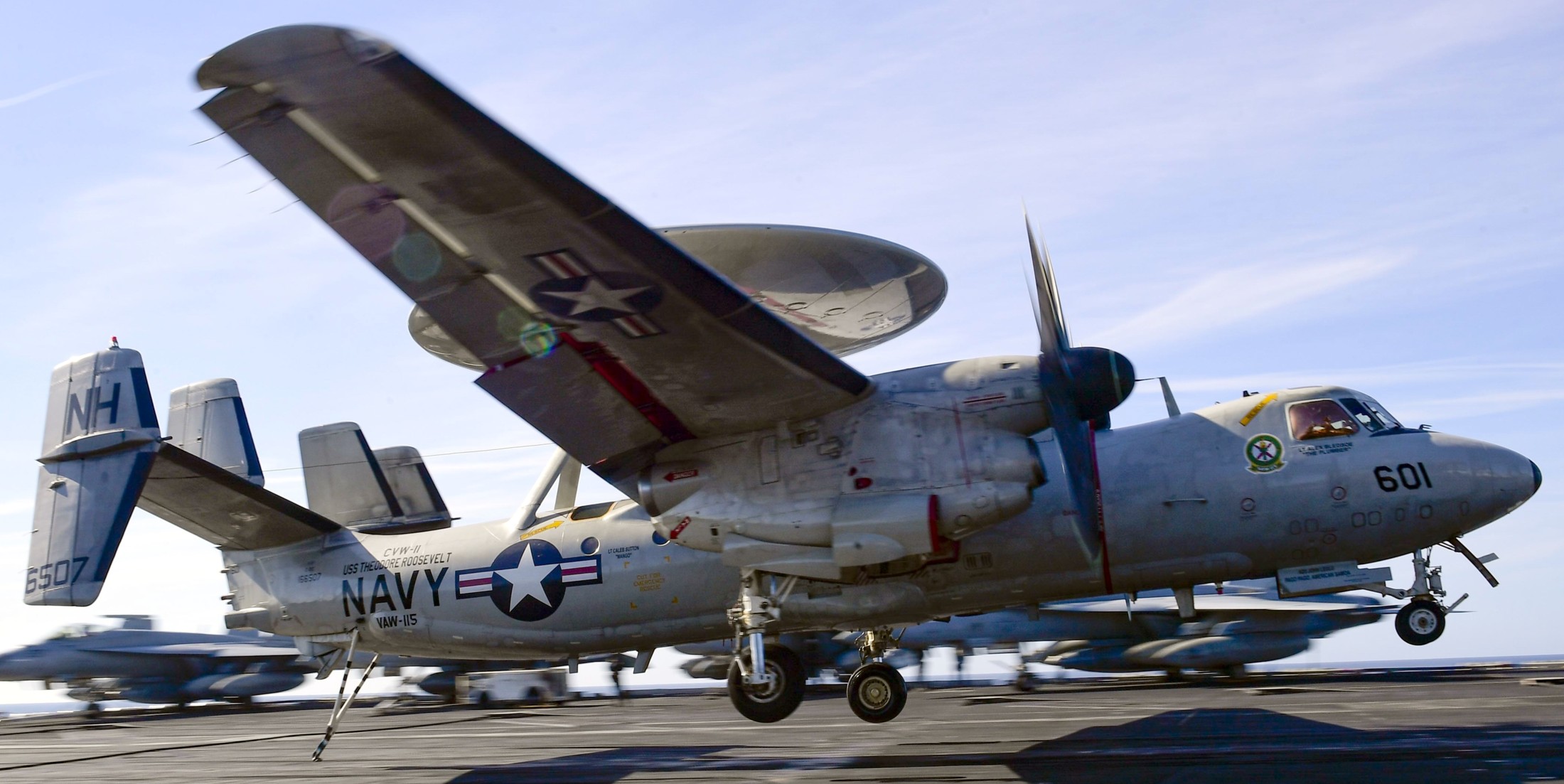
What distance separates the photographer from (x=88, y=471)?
47.7 feet

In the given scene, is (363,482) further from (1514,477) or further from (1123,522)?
(1514,477)

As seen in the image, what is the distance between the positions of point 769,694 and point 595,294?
16.5ft

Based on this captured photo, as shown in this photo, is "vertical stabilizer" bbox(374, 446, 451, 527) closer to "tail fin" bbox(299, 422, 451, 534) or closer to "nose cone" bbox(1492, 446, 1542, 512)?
"tail fin" bbox(299, 422, 451, 534)

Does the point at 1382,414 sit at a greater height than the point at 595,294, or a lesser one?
lesser

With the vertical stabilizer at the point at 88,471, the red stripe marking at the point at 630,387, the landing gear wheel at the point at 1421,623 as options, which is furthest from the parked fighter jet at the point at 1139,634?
the vertical stabilizer at the point at 88,471

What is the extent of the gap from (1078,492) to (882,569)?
8.10 feet

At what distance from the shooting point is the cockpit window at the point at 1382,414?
13.0m

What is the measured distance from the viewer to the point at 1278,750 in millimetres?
11086

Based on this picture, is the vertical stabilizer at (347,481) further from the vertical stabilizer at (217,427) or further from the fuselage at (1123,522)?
the fuselage at (1123,522)

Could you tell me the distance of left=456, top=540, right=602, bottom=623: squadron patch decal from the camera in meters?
14.7

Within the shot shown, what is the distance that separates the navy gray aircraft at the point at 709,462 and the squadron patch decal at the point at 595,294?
0.12ft

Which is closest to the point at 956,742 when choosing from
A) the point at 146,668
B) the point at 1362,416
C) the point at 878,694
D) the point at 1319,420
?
the point at 878,694

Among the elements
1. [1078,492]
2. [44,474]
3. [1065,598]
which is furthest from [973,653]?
[44,474]

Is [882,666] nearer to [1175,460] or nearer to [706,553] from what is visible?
[706,553]
